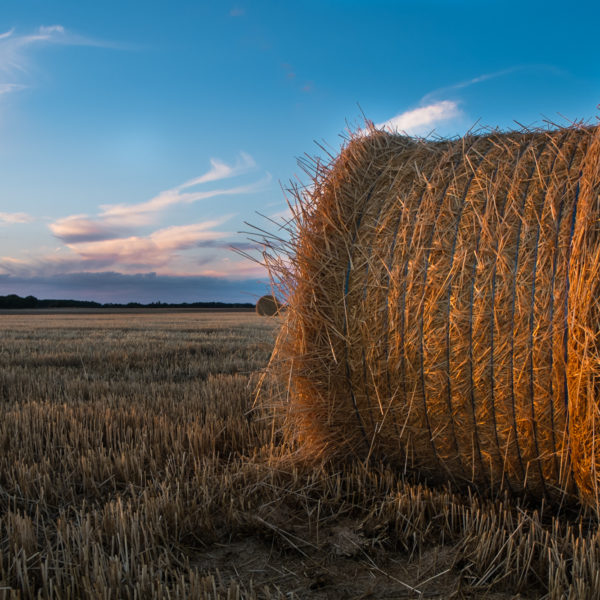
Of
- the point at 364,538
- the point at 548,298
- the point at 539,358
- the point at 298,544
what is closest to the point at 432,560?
the point at 364,538

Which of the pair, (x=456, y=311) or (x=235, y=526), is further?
(x=456, y=311)

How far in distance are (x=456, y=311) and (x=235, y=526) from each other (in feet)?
5.32

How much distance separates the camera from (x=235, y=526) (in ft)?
9.06

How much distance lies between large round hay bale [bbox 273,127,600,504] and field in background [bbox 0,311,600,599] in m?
0.30

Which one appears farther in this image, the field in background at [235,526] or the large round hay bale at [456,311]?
the large round hay bale at [456,311]

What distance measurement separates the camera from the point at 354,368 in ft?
10.8

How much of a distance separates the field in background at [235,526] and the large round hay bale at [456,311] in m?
0.30

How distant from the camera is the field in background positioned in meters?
2.29

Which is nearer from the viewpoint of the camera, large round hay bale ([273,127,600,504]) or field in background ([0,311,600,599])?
field in background ([0,311,600,599])

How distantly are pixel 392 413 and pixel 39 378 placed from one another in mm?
5070

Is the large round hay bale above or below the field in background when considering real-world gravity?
above

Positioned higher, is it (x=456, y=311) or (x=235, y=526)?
Answer: (x=456, y=311)

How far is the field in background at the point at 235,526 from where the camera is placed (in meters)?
2.29

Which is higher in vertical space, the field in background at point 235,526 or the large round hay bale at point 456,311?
the large round hay bale at point 456,311
